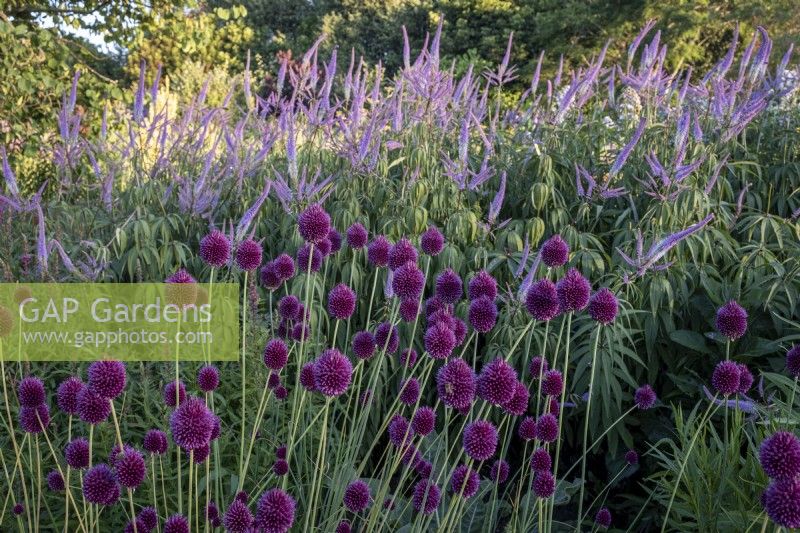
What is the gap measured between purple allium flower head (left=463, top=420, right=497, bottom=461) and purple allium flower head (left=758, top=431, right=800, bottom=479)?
24.5 inches

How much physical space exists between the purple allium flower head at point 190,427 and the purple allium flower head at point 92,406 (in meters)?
0.20

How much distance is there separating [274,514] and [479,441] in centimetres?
52

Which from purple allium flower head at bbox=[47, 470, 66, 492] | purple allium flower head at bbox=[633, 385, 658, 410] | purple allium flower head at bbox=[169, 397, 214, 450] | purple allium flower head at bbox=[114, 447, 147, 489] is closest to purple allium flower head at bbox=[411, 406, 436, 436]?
purple allium flower head at bbox=[169, 397, 214, 450]

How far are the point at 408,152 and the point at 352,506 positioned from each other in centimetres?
288

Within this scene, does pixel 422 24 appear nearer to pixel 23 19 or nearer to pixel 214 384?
pixel 23 19

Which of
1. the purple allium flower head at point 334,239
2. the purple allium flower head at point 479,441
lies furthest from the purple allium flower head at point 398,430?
the purple allium flower head at point 334,239

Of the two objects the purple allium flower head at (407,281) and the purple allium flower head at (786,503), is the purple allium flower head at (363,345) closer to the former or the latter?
the purple allium flower head at (407,281)

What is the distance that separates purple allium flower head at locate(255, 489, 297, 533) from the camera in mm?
1522

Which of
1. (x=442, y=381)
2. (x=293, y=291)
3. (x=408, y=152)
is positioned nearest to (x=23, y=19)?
(x=408, y=152)

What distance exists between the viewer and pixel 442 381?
1728mm

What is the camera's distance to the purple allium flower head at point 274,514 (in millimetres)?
1522

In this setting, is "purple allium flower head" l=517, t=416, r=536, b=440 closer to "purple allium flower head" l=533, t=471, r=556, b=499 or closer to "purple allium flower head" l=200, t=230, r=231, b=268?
"purple allium flower head" l=533, t=471, r=556, b=499

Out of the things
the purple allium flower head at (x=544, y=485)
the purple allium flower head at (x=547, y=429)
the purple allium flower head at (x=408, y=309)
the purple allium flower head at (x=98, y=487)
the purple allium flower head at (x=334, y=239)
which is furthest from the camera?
the purple allium flower head at (x=334, y=239)

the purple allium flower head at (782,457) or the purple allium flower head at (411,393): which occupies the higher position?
the purple allium flower head at (782,457)
